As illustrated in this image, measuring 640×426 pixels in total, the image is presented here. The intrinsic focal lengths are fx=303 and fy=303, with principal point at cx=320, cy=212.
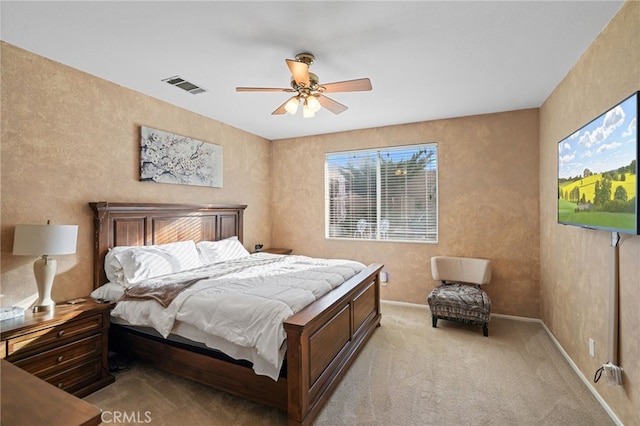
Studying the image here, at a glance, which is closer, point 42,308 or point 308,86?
point 42,308

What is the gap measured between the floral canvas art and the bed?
0.38 meters

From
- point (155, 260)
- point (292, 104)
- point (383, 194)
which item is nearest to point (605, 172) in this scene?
point (292, 104)

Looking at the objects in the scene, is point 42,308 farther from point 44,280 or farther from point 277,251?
point 277,251

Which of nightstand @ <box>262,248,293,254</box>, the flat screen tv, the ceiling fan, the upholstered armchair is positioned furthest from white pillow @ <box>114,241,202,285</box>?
the flat screen tv

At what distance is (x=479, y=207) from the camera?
4.10 meters

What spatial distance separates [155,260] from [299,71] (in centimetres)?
226

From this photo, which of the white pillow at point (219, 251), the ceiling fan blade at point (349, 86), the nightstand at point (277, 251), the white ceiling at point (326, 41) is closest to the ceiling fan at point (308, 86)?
the ceiling fan blade at point (349, 86)

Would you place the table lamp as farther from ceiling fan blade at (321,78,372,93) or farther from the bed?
ceiling fan blade at (321,78,372,93)

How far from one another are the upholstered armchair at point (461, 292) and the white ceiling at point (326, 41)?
2067 mm

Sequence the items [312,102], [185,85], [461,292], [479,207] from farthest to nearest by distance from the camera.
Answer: [479,207]
[461,292]
[185,85]
[312,102]

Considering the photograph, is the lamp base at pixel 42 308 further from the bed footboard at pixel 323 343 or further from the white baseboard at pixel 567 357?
the white baseboard at pixel 567 357

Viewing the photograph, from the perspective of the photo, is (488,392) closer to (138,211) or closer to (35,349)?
(35,349)

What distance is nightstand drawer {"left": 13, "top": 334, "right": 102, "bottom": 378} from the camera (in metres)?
2.06

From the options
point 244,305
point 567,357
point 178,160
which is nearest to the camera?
point 244,305
